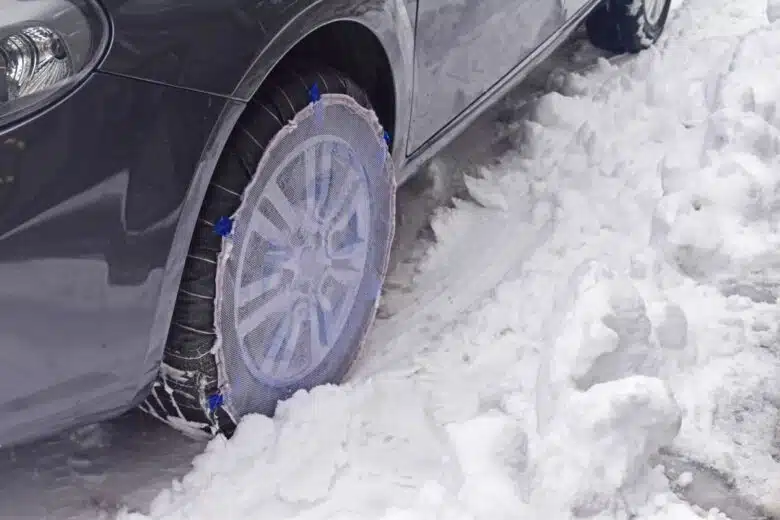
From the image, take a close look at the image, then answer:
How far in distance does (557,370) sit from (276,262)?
25.6 inches

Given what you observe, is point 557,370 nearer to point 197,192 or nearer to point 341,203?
point 341,203

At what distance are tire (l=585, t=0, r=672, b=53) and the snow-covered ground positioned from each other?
1111 millimetres

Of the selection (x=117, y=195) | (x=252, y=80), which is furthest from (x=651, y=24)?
(x=117, y=195)

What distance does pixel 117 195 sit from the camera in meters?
1.45

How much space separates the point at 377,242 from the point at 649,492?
84cm

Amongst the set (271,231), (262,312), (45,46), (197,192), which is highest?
(45,46)

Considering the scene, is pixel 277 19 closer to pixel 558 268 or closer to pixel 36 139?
pixel 36 139

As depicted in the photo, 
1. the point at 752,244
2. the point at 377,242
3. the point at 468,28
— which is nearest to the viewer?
the point at 377,242

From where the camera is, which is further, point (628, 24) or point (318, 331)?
point (628, 24)

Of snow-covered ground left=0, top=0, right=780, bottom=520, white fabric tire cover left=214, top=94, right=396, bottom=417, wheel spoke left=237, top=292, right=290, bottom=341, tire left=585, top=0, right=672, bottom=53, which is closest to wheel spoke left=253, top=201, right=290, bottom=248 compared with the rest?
white fabric tire cover left=214, top=94, right=396, bottom=417

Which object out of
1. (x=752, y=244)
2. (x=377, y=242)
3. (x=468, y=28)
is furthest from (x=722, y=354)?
(x=468, y=28)

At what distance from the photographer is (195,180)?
1549 mm

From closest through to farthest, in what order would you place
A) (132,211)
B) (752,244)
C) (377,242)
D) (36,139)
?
(36,139) → (132,211) → (377,242) → (752,244)

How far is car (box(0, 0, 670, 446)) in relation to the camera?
139cm
